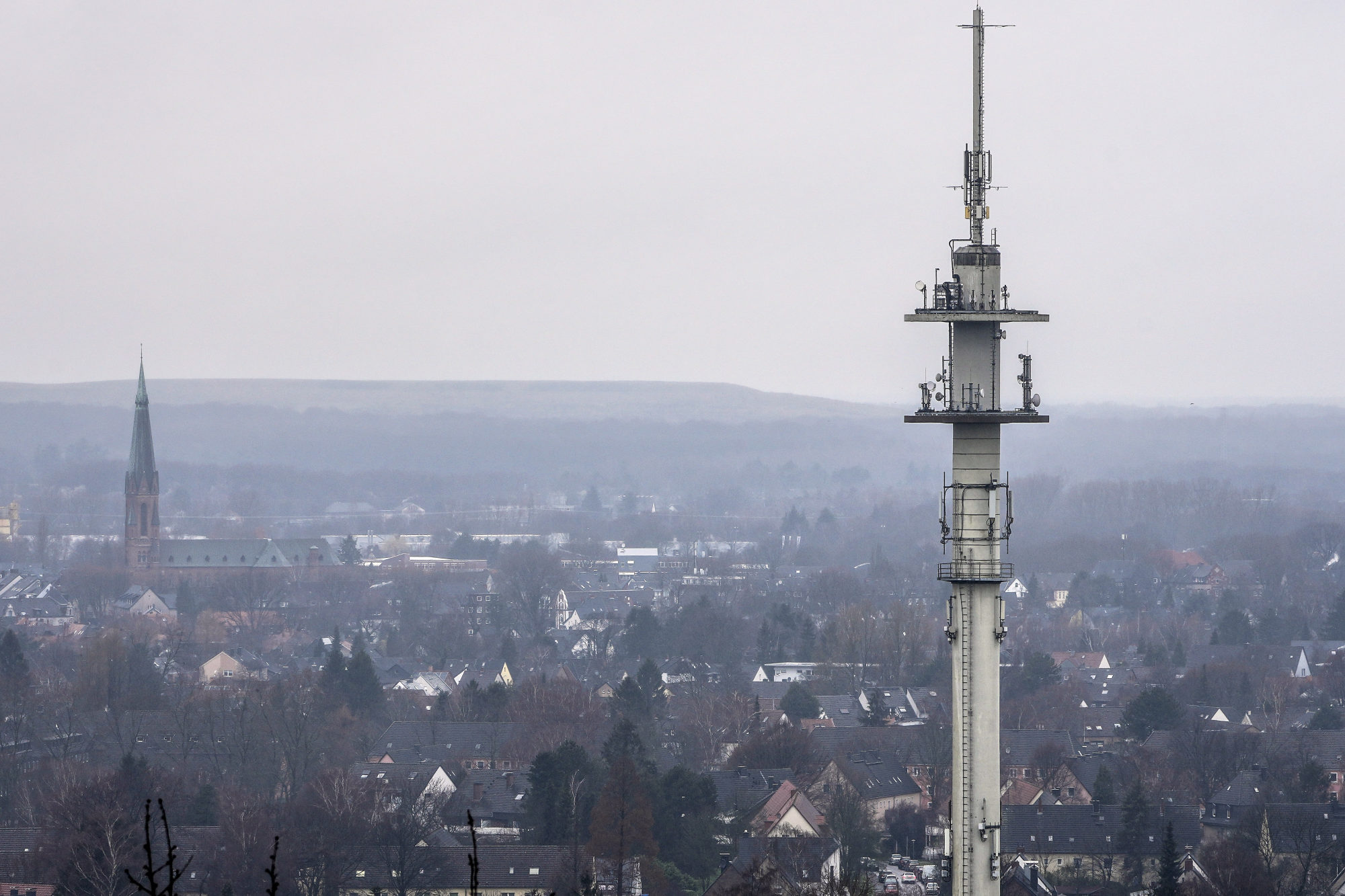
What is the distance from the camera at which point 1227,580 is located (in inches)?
6491

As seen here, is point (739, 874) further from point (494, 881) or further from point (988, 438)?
point (988, 438)

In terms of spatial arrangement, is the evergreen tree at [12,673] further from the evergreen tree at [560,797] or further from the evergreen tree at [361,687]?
the evergreen tree at [560,797]

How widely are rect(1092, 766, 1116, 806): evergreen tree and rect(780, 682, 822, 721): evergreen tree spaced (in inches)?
877

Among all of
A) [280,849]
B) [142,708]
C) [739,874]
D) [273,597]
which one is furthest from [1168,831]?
[273,597]

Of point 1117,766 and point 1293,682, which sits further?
point 1293,682

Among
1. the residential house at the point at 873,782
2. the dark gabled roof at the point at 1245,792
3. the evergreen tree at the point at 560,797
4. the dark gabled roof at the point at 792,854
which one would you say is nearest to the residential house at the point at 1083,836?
the dark gabled roof at the point at 1245,792

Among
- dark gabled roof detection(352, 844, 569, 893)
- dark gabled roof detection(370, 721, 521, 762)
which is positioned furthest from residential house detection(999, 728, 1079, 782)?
dark gabled roof detection(352, 844, 569, 893)

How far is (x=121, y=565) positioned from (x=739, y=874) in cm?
14554

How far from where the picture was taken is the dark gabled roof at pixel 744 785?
205ft

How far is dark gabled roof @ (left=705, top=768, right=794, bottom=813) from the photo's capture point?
62.4 metres

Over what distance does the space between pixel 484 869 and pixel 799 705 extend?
3605 centimetres

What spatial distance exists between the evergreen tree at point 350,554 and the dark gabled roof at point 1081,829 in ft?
450

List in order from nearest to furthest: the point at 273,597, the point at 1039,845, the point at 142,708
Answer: the point at 1039,845, the point at 142,708, the point at 273,597

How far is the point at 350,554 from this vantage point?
640 ft
